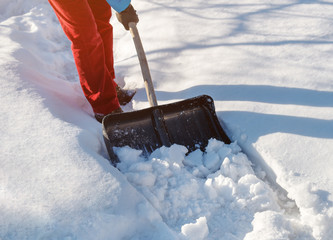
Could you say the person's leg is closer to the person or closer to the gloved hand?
the person

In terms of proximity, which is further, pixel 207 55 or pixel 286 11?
pixel 286 11

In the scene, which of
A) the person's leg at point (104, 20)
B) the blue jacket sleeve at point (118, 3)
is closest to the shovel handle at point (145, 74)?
the blue jacket sleeve at point (118, 3)

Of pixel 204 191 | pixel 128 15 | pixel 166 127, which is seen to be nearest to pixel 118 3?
pixel 128 15

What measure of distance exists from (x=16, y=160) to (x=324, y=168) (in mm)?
1454

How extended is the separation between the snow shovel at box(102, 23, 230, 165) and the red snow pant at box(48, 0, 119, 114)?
293 mm

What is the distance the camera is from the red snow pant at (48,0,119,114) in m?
1.73

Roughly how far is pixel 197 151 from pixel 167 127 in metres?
0.23

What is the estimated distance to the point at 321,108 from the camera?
1.80 m

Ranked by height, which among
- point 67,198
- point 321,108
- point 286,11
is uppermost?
point 286,11

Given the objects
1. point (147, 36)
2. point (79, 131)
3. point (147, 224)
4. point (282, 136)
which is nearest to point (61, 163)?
point (79, 131)

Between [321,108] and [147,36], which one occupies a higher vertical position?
[147,36]

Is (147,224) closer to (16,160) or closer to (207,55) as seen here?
(16,160)

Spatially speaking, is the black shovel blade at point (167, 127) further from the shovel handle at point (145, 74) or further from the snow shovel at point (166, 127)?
the shovel handle at point (145, 74)

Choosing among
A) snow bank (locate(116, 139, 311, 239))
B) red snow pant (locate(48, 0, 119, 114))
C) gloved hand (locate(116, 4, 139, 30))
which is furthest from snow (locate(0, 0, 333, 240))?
gloved hand (locate(116, 4, 139, 30))
